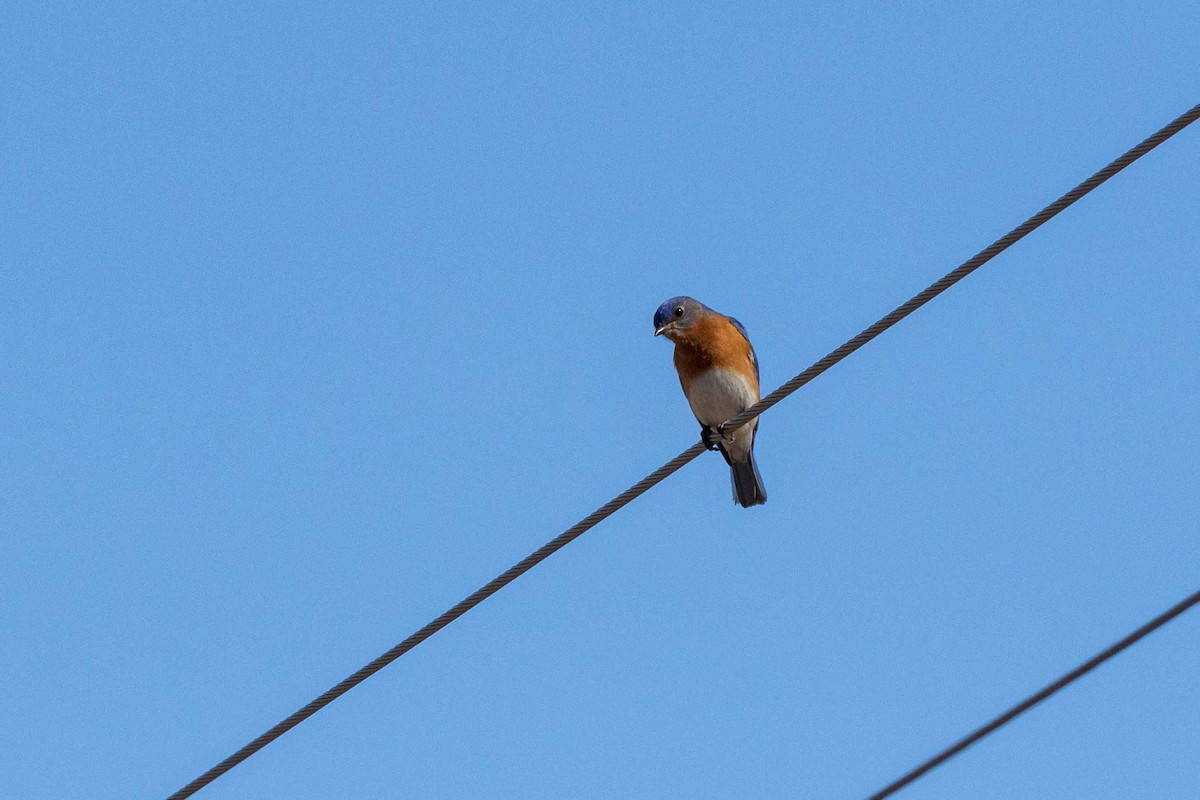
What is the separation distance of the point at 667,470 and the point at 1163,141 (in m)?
2.09

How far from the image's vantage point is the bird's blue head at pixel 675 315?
9.50m

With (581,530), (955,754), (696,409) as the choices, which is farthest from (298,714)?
(696,409)

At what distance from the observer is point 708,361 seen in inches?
369

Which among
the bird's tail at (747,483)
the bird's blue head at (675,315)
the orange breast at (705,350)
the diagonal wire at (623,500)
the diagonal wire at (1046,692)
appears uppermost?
the bird's blue head at (675,315)

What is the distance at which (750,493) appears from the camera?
1023 centimetres

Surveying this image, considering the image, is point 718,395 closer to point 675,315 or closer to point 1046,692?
point 675,315

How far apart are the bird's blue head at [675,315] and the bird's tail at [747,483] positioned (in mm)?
1122

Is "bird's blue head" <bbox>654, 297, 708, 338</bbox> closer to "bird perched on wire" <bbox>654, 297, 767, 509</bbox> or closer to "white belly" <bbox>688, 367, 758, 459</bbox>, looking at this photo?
"bird perched on wire" <bbox>654, 297, 767, 509</bbox>

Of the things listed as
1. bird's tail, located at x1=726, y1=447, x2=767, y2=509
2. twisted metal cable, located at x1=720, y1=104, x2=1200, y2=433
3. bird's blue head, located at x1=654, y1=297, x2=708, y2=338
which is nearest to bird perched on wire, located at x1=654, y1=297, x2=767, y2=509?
bird's blue head, located at x1=654, y1=297, x2=708, y2=338

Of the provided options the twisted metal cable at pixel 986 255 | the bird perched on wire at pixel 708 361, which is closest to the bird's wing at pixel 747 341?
the bird perched on wire at pixel 708 361

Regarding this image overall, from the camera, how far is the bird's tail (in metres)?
10.2

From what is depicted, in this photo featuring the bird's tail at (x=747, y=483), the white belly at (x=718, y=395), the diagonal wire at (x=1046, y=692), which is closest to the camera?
the diagonal wire at (x=1046, y=692)

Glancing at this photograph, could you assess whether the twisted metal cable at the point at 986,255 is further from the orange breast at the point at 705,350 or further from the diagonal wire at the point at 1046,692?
the orange breast at the point at 705,350

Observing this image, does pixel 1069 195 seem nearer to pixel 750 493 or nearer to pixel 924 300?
pixel 924 300
